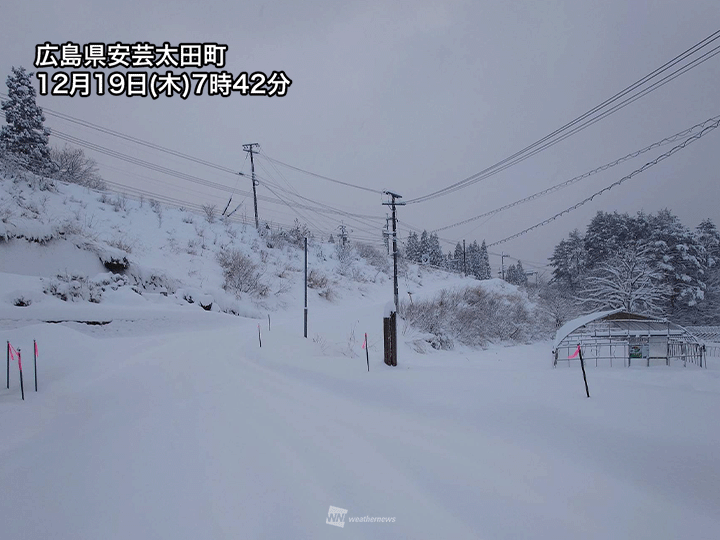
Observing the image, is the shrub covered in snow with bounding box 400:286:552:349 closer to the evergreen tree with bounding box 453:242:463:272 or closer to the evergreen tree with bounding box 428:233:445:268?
the evergreen tree with bounding box 428:233:445:268

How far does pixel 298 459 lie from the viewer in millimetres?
4496

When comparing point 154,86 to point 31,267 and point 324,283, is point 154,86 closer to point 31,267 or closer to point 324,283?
point 31,267

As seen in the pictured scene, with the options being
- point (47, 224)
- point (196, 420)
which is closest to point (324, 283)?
point (47, 224)

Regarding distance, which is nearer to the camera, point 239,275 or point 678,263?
point 239,275

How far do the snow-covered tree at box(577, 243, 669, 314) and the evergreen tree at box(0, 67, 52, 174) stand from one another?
48.6 metres

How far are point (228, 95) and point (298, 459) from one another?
9.97m

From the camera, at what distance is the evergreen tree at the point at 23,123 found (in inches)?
1100

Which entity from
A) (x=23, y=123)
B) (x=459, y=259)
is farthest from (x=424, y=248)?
(x=23, y=123)

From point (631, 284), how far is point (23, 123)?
52.1 m

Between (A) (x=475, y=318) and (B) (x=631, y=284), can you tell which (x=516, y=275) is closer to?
(B) (x=631, y=284)

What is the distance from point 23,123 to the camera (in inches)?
1107

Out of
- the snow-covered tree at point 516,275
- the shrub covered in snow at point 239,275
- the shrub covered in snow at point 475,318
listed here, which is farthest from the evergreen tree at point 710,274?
the snow-covered tree at point 516,275

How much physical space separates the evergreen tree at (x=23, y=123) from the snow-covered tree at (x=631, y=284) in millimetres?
48567

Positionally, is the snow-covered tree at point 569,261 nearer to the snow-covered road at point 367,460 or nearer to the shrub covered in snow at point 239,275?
the shrub covered in snow at point 239,275
